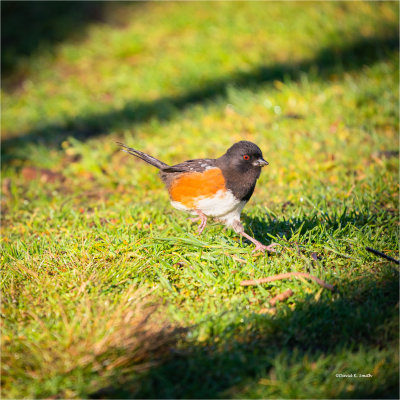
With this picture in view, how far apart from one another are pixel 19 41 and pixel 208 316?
10.5m

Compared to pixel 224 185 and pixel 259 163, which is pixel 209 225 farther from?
pixel 259 163

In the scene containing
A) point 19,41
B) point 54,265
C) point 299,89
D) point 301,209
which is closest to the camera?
point 54,265

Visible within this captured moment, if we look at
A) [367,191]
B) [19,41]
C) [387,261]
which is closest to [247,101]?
[367,191]

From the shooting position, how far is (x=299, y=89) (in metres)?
7.60

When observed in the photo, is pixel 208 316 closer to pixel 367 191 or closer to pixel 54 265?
pixel 54 265

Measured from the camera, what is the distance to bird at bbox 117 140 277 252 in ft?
12.3

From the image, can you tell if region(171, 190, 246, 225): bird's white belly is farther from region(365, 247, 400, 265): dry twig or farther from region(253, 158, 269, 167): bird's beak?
region(365, 247, 400, 265): dry twig

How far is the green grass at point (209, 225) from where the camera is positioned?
8.61ft

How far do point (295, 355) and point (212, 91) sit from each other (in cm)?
645

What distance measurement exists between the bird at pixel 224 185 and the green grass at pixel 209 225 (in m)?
0.22

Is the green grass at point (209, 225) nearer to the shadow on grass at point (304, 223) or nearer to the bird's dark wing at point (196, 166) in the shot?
the shadow on grass at point (304, 223)

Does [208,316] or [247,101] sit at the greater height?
[247,101]

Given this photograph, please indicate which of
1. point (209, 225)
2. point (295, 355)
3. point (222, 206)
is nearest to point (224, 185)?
point (222, 206)

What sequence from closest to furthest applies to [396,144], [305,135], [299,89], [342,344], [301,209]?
1. [342,344]
2. [301,209]
3. [396,144]
4. [305,135]
5. [299,89]
